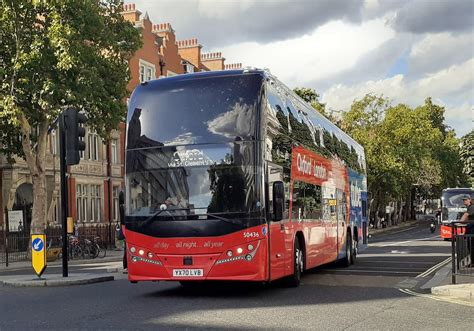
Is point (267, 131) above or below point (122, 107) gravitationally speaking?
below

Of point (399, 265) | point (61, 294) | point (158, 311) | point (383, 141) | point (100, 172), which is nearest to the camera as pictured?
point (158, 311)

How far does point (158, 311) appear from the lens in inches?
418

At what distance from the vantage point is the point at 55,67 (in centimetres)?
2784

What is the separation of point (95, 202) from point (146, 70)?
11.3 m

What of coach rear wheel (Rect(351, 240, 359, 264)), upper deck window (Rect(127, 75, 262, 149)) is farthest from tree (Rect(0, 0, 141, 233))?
upper deck window (Rect(127, 75, 262, 149))

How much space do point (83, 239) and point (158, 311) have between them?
22.5m

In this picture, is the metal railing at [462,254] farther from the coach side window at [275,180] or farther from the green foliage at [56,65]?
the green foliage at [56,65]

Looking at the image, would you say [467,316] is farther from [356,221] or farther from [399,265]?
[356,221]

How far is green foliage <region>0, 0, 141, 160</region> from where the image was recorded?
2700 cm

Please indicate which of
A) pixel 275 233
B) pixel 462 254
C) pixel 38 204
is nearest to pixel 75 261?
pixel 38 204

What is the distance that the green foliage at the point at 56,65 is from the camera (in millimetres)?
27000

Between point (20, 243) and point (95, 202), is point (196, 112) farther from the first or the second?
point (95, 202)

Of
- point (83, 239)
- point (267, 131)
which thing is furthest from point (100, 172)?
point (267, 131)

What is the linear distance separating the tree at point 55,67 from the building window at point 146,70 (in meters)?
16.8
